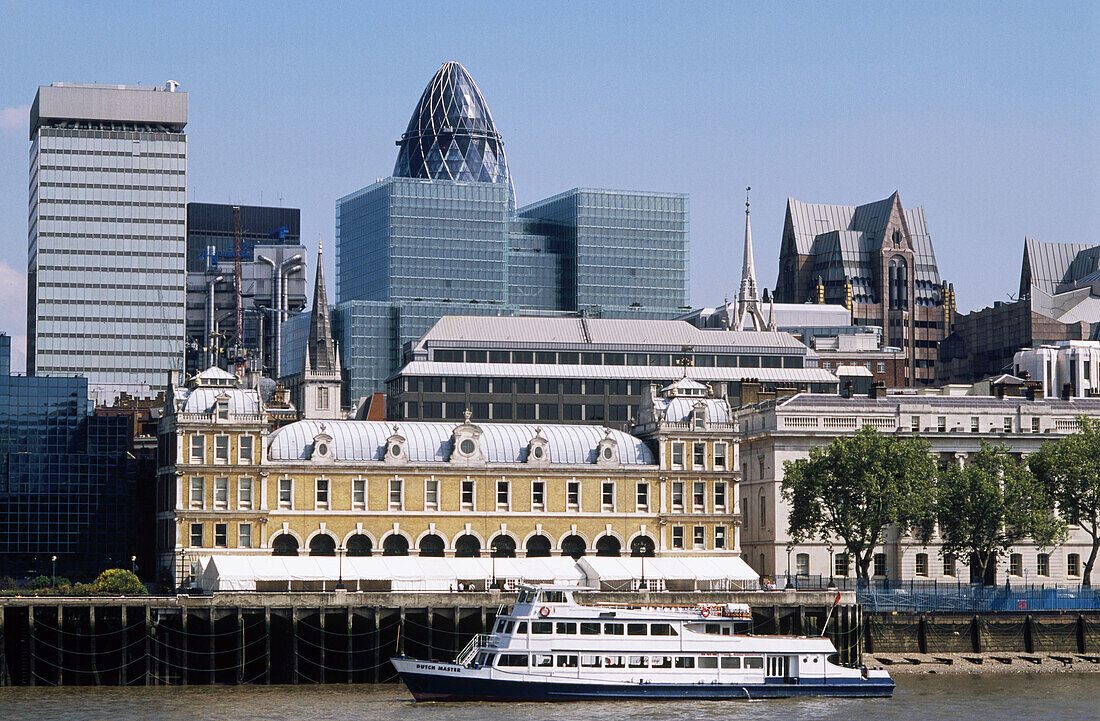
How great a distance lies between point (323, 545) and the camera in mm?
135375

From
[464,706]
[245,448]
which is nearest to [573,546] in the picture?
[245,448]

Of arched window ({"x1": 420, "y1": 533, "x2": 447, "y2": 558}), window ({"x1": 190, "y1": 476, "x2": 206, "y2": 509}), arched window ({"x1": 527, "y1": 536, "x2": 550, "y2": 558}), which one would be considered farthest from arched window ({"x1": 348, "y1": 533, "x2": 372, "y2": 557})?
arched window ({"x1": 527, "y1": 536, "x2": 550, "y2": 558})

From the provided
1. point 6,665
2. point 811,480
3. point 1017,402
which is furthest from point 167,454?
point 1017,402

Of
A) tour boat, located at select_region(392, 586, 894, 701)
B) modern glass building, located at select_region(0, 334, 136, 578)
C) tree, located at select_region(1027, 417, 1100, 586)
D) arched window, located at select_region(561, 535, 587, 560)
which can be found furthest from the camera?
modern glass building, located at select_region(0, 334, 136, 578)

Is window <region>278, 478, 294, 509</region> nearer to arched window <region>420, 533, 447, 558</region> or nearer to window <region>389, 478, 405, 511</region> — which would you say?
window <region>389, 478, 405, 511</region>

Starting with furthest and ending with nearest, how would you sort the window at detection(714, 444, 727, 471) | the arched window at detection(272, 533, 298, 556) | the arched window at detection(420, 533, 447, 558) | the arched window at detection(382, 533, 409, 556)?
the window at detection(714, 444, 727, 471), the arched window at detection(420, 533, 447, 558), the arched window at detection(382, 533, 409, 556), the arched window at detection(272, 533, 298, 556)

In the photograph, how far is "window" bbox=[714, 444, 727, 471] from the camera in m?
144

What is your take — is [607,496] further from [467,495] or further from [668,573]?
[668,573]

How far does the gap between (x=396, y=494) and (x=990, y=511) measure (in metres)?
42.1

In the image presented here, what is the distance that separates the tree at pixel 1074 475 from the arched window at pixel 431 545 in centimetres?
4460

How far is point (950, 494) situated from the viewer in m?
140

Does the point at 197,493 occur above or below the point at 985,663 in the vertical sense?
above

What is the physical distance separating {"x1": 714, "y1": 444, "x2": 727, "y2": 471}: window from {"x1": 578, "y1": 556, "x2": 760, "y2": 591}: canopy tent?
24.9 ft

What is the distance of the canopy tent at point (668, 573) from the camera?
128m
